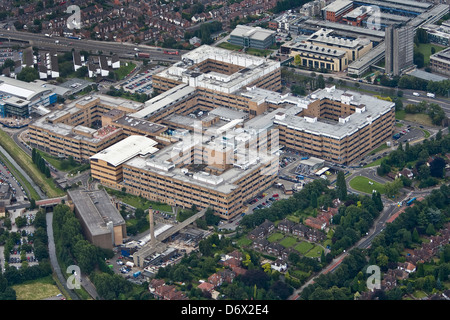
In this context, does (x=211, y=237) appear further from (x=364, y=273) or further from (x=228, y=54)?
(x=228, y=54)

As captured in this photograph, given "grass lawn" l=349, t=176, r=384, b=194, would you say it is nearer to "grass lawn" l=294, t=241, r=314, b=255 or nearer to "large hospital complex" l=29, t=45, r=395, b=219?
"large hospital complex" l=29, t=45, r=395, b=219

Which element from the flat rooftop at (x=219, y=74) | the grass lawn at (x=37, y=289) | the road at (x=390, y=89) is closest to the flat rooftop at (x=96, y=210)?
the grass lawn at (x=37, y=289)

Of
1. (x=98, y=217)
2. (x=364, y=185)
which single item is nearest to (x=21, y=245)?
(x=98, y=217)

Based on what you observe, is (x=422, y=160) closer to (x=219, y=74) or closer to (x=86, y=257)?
(x=219, y=74)

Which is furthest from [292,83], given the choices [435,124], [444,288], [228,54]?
[444,288]

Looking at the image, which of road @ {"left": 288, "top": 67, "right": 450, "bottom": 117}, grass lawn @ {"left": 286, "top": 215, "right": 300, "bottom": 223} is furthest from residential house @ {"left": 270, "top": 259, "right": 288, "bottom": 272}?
road @ {"left": 288, "top": 67, "right": 450, "bottom": 117}
